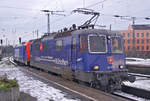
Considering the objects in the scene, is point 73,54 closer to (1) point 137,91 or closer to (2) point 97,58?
(2) point 97,58

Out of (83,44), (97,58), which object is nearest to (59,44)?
(83,44)

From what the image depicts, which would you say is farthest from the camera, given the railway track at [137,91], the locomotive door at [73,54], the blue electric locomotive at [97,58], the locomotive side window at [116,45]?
the locomotive door at [73,54]

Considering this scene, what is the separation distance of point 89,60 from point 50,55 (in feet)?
21.3

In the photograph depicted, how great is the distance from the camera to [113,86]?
11836mm

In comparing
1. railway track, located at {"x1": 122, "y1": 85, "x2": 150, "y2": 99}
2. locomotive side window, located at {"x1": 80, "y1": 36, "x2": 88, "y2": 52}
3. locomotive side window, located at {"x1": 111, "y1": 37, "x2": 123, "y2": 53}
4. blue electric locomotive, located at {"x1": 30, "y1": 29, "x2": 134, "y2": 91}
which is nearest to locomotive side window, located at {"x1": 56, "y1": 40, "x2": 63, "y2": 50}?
blue electric locomotive, located at {"x1": 30, "y1": 29, "x2": 134, "y2": 91}

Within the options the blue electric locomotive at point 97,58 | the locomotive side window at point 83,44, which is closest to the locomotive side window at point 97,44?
the blue electric locomotive at point 97,58

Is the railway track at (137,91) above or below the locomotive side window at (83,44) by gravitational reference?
below

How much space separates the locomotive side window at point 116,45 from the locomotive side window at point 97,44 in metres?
0.61

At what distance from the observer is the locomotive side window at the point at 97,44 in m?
11.7

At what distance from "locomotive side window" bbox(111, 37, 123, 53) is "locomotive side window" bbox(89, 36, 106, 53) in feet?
2.01

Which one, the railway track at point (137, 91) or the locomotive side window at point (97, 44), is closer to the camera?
the railway track at point (137, 91)

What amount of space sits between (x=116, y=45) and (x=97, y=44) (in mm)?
1282

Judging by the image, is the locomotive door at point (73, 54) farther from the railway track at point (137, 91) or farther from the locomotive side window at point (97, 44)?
the railway track at point (137, 91)

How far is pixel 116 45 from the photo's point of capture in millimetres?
12398
